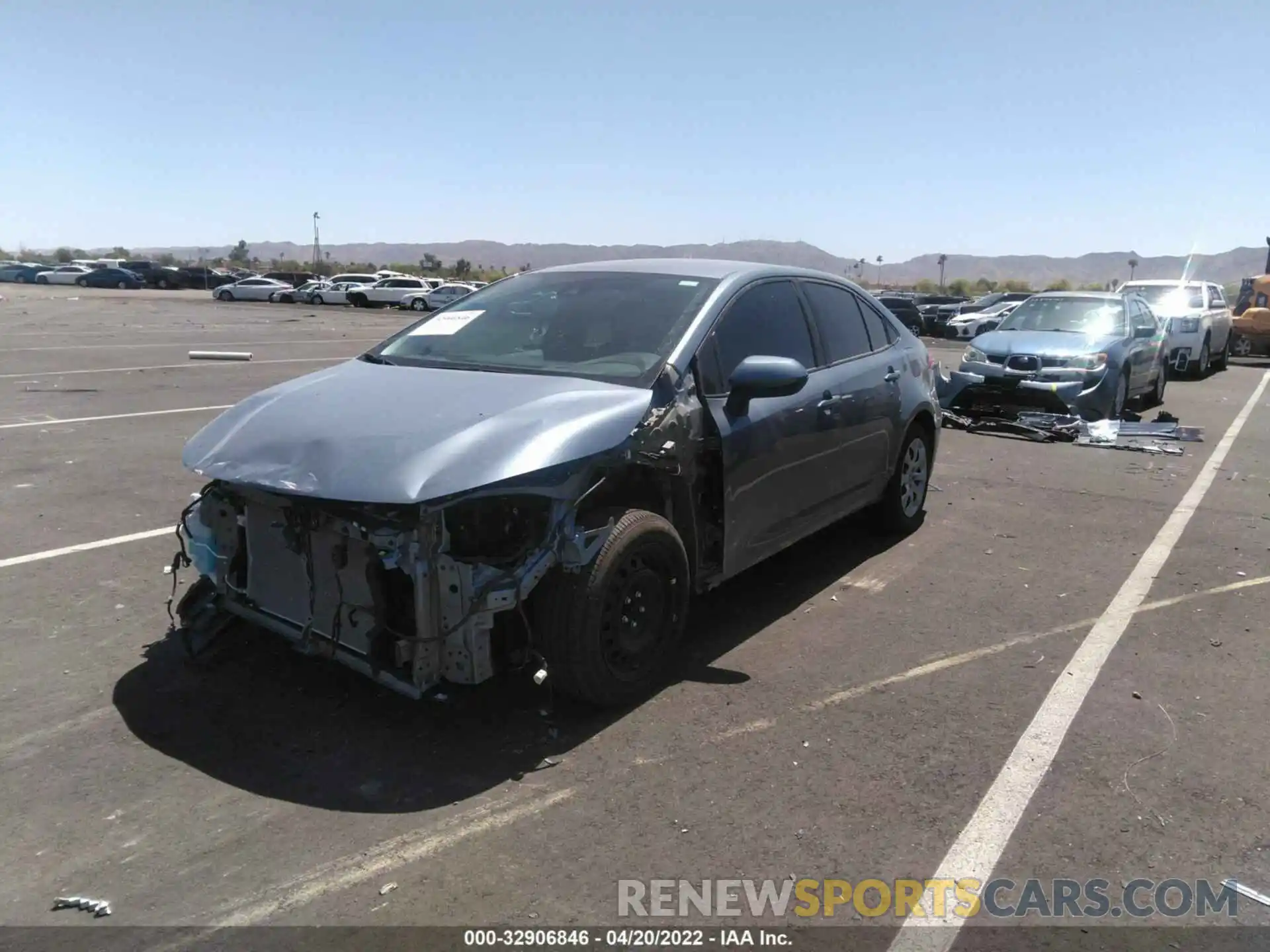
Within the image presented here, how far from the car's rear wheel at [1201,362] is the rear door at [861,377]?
15.1 m

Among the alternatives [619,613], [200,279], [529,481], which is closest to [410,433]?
[529,481]

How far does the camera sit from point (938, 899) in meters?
2.87

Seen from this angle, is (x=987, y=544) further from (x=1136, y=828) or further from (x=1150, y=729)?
(x=1136, y=828)

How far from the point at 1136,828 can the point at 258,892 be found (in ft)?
8.95

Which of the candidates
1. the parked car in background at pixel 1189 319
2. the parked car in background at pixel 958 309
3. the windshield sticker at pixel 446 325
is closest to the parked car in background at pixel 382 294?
the parked car in background at pixel 958 309

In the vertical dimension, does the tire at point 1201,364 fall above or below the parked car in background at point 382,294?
below

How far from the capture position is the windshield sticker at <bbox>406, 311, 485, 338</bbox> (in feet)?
16.6

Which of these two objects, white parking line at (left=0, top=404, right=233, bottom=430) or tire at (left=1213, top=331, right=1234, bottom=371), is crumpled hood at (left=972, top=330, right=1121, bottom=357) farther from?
tire at (left=1213, top=331, right=1234, bottom=371)

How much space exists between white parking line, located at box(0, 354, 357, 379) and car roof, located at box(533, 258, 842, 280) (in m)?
7.88

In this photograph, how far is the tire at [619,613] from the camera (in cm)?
368

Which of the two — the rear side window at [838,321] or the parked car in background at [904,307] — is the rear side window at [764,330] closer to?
the rear side window at [838,321]

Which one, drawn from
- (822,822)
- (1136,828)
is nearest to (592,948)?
(822,822)

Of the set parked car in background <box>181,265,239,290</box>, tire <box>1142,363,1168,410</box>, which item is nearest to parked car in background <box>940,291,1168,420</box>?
tire <box>1142,363,1168,410</box>

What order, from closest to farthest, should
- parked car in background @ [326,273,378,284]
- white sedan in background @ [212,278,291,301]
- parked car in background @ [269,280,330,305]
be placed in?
parked car in background @ [269,280,330,305] → white sedan in background @ [212,278,291,301] → parked car in background @ [326,273,378,284]
